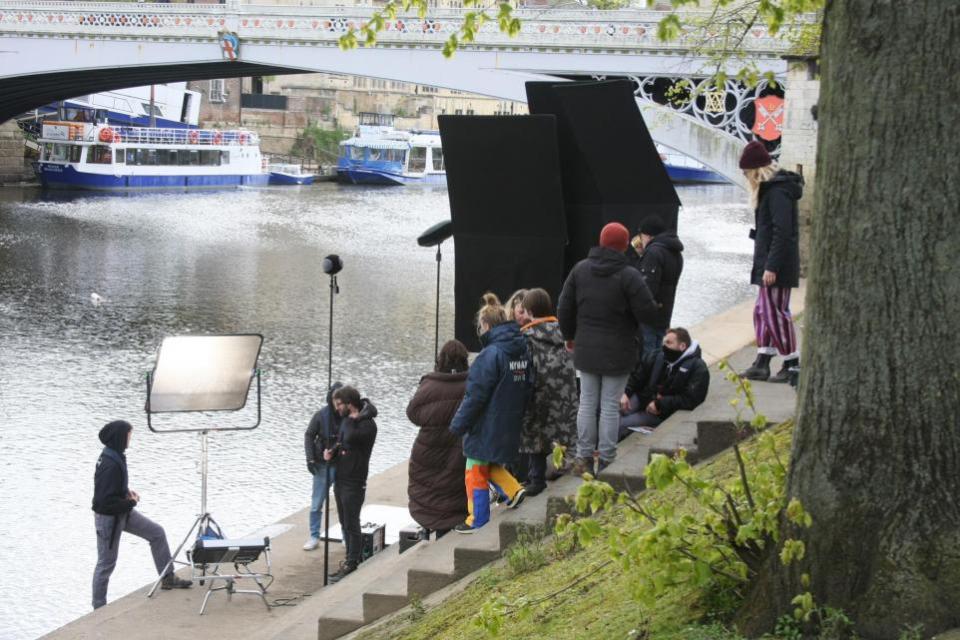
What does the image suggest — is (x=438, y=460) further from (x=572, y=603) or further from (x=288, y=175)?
(x=288, y=175)

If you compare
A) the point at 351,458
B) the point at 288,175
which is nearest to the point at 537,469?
the point at 351,458

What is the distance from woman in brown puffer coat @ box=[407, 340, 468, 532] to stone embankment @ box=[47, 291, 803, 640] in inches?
7.8

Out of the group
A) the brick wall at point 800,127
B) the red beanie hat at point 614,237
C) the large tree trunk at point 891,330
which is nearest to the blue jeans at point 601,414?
the red beanie hat at point 614,237

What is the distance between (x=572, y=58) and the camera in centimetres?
2822

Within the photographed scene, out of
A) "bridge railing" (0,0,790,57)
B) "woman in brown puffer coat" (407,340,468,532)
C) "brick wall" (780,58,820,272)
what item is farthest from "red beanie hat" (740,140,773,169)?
"bridge railing" (0,0,790,57)

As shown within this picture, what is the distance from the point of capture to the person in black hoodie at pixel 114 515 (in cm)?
854

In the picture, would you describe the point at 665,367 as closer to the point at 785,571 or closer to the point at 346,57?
the point at 785,571

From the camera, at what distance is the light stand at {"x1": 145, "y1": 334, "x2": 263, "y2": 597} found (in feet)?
29.4

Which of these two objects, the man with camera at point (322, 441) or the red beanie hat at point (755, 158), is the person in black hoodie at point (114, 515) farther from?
the red beanie hat at point (755, 158)

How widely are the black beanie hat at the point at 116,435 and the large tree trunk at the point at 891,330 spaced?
5.31 m

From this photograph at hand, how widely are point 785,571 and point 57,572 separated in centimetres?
754

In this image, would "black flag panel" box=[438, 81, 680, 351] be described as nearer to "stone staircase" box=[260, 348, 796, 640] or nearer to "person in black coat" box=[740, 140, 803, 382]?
"person in black coat" box=[740, 140, 803, 382]

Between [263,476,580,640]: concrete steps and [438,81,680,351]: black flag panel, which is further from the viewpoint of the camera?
[438,81,680,351]: black flag panel

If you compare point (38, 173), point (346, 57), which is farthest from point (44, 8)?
point (38, 173)
